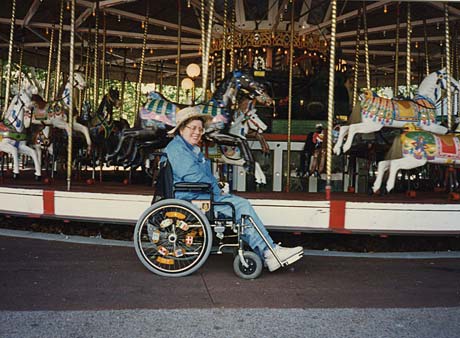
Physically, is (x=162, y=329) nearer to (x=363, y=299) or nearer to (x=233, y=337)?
(x=233, y=337)

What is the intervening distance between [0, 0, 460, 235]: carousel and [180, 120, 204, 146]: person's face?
1.50 metres

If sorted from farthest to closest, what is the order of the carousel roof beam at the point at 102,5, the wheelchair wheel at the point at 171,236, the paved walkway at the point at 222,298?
the carousel roof beam at the point at 102,5, the wheelchair wheel at the point at 171,236, the paved walkway at the point at 222,298

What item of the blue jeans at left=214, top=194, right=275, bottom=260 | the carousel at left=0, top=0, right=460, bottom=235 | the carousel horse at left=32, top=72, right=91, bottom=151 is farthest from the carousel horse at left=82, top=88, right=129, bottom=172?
the blue jeans at left=214, top=194, right=275, bottom=260

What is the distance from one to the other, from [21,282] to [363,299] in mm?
3021

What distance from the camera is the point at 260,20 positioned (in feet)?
47.0

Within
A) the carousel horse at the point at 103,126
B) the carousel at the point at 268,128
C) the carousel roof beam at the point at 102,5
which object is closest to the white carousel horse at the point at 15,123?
the carousel at the point at 268,128

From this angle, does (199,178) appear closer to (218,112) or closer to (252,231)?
(252,231)

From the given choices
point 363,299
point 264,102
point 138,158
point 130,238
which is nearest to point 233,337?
point 363,299

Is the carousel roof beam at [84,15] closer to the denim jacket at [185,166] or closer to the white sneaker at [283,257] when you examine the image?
the denim jacket at [185,166]

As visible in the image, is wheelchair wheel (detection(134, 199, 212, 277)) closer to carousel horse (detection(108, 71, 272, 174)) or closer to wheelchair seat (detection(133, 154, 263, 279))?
wheelchair seat (detection(133, 154, 263, 279))

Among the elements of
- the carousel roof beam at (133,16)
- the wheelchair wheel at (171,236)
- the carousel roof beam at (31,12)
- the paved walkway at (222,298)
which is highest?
the carousel roof beam at (133,16)

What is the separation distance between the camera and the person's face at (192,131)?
5488mm

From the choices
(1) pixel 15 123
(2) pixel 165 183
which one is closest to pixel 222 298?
(2) pixel 165 183

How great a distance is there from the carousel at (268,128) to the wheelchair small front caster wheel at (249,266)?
1.46 meters
